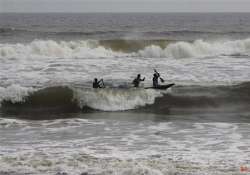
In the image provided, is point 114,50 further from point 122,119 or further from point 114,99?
point 122,119

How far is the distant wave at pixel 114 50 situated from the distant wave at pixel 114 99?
1519 centimetres

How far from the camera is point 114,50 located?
1666 inches

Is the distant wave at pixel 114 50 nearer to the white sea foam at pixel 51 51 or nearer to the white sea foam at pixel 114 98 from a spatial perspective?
the white sea foam at pixel 51 51

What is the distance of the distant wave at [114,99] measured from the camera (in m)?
19.4

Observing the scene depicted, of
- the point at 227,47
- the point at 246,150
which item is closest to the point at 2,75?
the point at 246,150

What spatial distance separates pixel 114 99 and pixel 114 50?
22.9m

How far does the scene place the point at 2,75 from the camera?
24.6 metres

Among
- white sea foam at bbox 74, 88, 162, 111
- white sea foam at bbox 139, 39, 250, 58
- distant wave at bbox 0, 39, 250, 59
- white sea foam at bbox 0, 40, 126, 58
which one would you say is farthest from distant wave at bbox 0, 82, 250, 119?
white sea foam at bbox 139, 39, 250, 58

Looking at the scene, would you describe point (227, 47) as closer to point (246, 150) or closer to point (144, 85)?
point (144, 85)

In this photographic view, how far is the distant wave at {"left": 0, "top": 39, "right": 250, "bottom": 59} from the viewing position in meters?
38.0

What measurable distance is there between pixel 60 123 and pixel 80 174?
6.54m

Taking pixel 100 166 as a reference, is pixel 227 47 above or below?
above

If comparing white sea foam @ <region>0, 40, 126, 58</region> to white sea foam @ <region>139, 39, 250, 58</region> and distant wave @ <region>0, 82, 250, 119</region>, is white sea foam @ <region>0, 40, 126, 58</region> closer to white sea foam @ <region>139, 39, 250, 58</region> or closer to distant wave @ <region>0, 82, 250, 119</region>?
white sea foam @ <region>139, 39, 250, 58</region>

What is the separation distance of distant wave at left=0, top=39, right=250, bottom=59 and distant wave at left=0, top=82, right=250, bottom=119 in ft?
49.8
